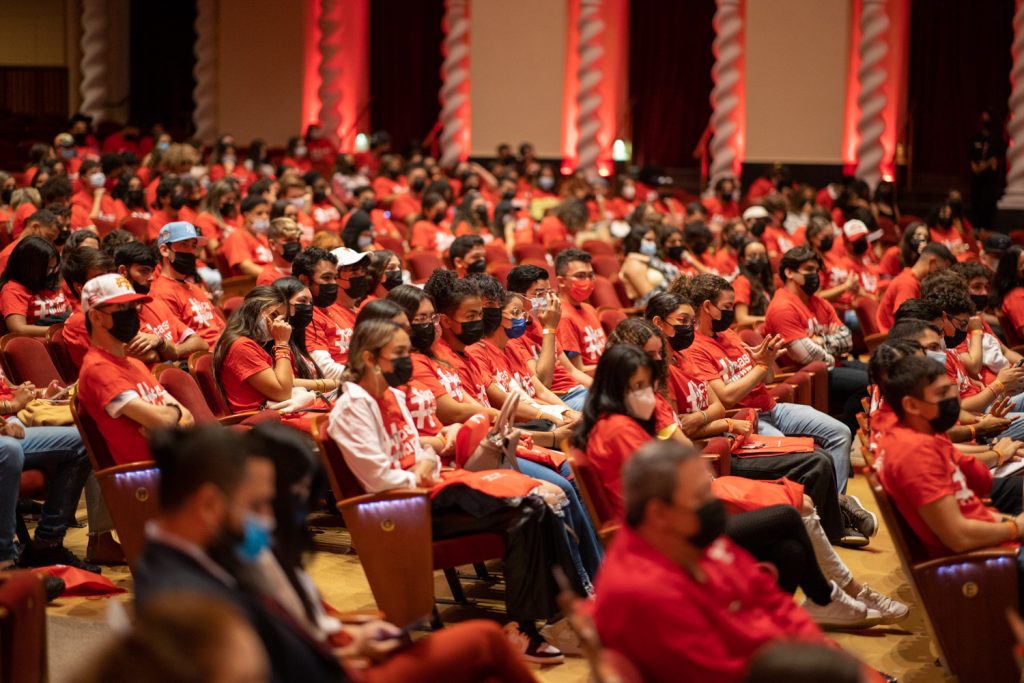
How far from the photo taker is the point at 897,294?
7.36m

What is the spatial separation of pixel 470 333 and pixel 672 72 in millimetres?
14244

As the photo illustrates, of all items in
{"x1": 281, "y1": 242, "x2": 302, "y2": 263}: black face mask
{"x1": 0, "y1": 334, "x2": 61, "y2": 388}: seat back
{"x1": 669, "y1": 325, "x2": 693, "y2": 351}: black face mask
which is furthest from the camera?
{"x1": 281, "y1": 242, "x2": 302, "y2": 263}: black face mask

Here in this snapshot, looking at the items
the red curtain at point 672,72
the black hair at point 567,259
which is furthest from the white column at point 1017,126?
the black hair at point 567,259

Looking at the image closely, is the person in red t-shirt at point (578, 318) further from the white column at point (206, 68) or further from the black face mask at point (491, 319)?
the white column at point (206, 68)

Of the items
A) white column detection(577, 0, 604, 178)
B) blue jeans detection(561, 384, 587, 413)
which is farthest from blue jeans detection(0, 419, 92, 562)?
white column detection(577, 0, 604, 178)

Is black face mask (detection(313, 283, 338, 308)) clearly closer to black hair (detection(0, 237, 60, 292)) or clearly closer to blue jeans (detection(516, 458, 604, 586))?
black hair (detection(0, 237, 60, 292))

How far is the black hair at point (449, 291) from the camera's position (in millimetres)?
5156

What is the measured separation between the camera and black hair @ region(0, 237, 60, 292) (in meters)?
5.89

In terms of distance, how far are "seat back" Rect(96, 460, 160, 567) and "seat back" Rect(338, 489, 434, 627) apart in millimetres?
699

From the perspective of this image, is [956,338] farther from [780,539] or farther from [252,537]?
[252,537]

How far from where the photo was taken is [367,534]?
4.00 metres

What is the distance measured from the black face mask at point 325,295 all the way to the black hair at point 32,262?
1.30 meters

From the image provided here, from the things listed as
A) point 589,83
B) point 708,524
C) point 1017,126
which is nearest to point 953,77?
point 1017,126

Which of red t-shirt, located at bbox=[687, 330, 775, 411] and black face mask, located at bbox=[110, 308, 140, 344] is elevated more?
black face mask, located at bbox=[110, 308, 140, 344]
